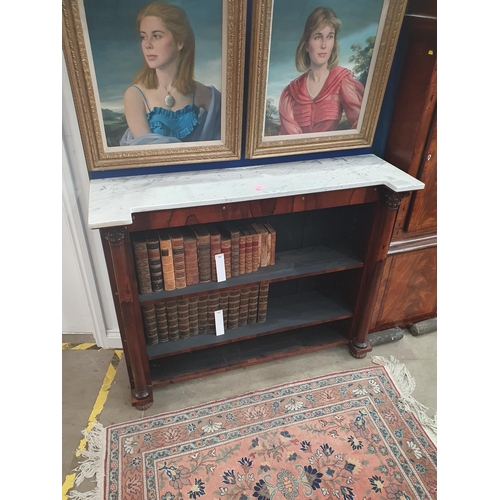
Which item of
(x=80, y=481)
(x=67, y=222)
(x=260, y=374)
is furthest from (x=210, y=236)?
(x=80, y=481)

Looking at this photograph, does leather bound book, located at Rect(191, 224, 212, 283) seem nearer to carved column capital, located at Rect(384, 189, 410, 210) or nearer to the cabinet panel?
carved column capital, located at Rect(384, 189, 410, 210)

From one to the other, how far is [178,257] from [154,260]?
0.34ft

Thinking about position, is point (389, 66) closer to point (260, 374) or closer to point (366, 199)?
point (366, 199)

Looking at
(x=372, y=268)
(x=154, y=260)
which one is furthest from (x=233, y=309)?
(x=372, y=268)

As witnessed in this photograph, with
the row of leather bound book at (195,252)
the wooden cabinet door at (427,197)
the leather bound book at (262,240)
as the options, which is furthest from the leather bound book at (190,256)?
the wooden cabinet door at (427,197)

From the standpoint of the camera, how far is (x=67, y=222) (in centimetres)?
191

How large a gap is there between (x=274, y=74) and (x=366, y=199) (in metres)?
0.68

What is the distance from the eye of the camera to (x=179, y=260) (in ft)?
5.79

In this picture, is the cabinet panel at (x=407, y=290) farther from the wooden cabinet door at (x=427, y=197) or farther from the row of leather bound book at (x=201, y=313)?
the row of leather bound book at (x=201, y=313)

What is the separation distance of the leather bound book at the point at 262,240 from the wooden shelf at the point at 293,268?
36mm

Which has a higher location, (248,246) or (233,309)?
(248,246)

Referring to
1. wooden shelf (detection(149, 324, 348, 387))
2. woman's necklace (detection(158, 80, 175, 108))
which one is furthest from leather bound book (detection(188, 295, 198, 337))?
woman's necklace (detection(158, 80, 175, 108))

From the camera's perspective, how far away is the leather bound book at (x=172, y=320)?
1906 mm

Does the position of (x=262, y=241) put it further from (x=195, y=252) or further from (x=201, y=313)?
(x=201, y=313)
